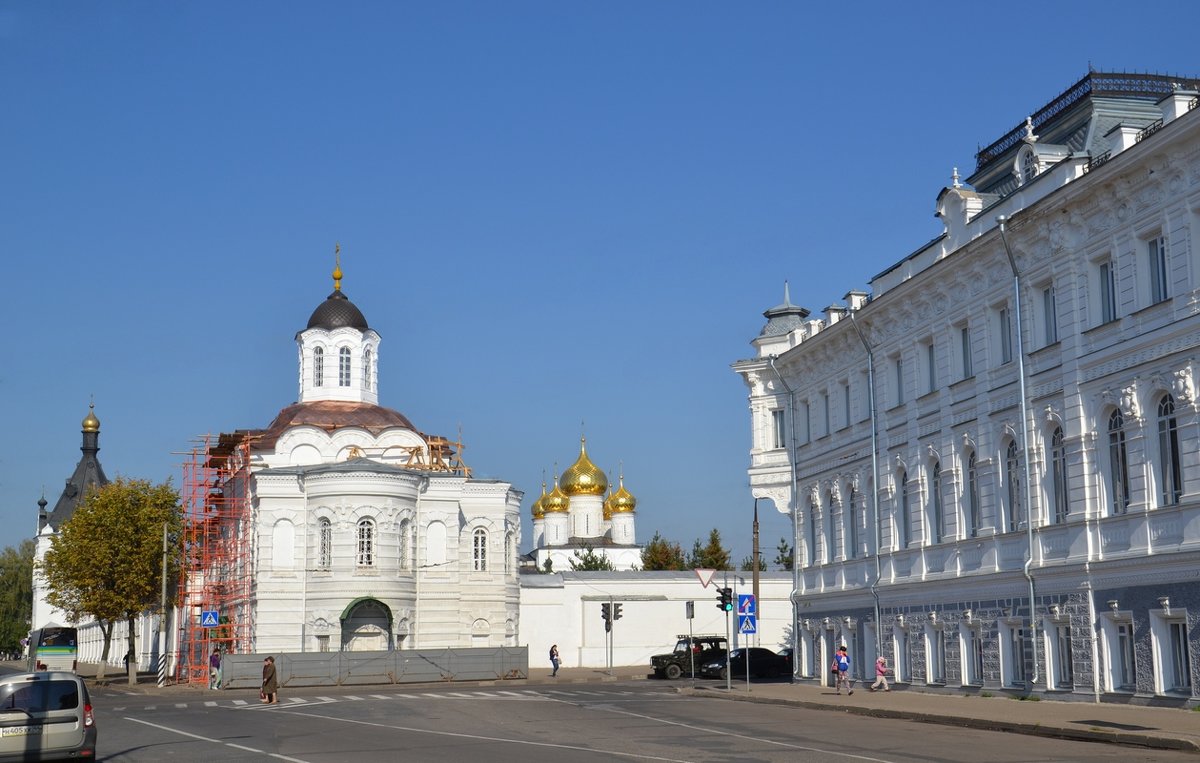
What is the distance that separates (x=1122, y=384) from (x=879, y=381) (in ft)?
37.7

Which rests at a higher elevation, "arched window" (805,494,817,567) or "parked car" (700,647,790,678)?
"arched window" (805,494,817,567)

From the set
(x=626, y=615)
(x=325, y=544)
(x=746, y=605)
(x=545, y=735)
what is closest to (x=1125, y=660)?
(x=545, y=735)

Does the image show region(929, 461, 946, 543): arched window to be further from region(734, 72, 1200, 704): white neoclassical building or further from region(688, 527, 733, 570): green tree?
region(688, 527, 733, 570): green tree

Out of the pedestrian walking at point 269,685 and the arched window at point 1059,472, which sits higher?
the arched window at point 1059,472

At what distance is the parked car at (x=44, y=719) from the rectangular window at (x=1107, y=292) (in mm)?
19814

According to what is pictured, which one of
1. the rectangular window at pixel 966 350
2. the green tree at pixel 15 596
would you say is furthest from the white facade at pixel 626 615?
the green tree at pixel 15 596

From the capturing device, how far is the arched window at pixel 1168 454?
25.0m

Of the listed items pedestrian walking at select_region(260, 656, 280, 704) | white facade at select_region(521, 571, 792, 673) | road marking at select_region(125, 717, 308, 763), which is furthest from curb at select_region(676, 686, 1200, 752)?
white facade at select_region(521, 571, 792, 673)

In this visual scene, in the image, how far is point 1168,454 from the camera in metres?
25.2

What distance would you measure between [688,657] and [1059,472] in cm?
2522

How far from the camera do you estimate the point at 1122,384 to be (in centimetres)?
2639

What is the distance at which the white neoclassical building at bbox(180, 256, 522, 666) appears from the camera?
58125mm

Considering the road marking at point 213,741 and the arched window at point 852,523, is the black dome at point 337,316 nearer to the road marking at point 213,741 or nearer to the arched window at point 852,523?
the arched window at point 852,523

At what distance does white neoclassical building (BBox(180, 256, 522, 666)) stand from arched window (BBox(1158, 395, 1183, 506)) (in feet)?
118
